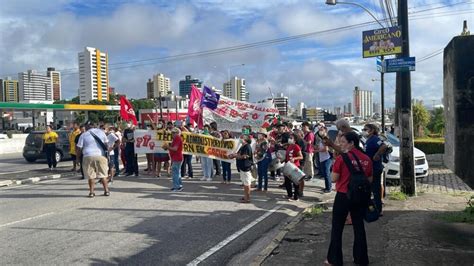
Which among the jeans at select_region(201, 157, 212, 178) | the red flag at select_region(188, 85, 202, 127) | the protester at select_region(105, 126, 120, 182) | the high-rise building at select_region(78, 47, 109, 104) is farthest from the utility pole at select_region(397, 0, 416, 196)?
the high-rise building at select_region(78, 47, 109, 104)

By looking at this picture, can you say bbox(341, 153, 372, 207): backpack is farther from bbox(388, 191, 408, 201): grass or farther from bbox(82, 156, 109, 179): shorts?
bbox(82, 156, 109, 179): shorts

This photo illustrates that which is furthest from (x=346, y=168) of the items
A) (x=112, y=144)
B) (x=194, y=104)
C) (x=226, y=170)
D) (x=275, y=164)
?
(x=194, y=104)

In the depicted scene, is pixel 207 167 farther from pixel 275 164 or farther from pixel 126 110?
pixel 126 110

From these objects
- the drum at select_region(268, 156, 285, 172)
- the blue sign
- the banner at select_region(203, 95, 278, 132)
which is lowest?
the drum at select_region(268, 156, 285, 172)

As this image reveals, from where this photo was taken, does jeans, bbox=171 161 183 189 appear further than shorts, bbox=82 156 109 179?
Yes

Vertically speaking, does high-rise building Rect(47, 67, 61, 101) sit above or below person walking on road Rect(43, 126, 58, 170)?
above

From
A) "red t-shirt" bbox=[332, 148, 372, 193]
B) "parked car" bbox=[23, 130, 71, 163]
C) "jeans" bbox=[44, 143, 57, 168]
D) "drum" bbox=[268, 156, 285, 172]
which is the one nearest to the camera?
"red t-shirt" bbox=[332, 148, 372, 193]

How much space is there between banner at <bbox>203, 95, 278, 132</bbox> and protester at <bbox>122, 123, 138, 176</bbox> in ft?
11.0

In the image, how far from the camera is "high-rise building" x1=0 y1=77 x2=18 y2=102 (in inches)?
4343

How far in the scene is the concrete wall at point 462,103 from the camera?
6.41 meters

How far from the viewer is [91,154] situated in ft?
38.1

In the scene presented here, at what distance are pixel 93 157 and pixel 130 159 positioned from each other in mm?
4496

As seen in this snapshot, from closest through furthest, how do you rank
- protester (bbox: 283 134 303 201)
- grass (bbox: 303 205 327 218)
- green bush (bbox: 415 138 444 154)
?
grass (bbox: 303 205 327 218) → protester (bbox: 283 134 303 201) → green bush (bbox: 415 138 444 154)

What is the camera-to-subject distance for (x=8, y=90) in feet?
368
